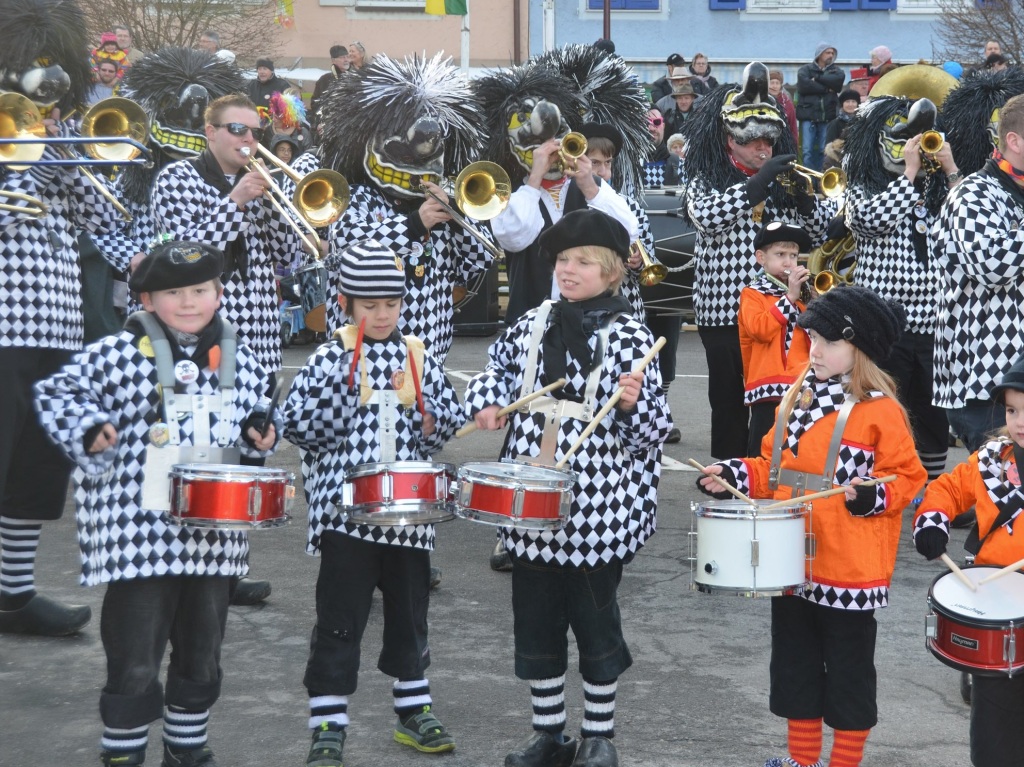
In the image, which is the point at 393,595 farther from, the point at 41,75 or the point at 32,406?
the point at 41,75

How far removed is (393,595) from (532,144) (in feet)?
9.45

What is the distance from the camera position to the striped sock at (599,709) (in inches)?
169

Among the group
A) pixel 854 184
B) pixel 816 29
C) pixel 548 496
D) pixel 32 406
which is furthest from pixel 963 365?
pixel 816 29

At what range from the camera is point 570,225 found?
14.4 feet

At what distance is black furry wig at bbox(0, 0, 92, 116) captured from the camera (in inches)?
224

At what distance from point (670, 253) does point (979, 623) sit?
743 centimetres

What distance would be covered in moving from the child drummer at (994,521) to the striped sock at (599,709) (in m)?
1.03

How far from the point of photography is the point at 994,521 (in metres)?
3.94

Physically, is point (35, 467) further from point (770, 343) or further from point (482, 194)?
point (770, 343)

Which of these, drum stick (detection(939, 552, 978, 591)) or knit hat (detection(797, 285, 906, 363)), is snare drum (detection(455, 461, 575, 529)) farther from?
drum stick (detection(939, 552, 978, 591))

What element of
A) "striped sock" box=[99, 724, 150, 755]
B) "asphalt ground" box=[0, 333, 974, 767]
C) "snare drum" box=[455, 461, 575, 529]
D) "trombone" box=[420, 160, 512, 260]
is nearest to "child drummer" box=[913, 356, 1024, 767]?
"asphalt ground" box=[0, 333, 974, 767]

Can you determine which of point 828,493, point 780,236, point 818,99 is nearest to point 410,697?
point 828,493

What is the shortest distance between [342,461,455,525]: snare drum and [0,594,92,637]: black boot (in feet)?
5.97

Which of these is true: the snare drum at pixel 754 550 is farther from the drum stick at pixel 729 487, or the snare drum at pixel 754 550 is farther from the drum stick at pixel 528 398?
the drum stick at pixel 528 398
